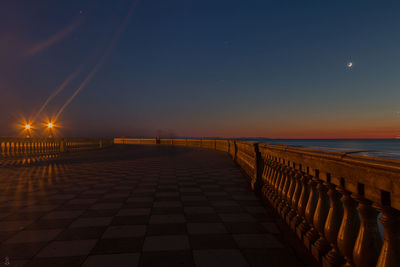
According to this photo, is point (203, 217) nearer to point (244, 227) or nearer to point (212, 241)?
point (244, 227)

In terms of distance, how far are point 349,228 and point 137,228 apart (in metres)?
2.67

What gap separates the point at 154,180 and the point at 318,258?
545cm

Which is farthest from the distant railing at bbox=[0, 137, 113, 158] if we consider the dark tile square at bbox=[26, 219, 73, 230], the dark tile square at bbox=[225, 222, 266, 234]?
the dark tile square at bbox=[225, 222, 266, 234]

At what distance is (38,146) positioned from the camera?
16.0 metres

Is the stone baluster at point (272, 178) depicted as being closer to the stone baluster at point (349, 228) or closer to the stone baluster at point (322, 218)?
the stone baluster at point (322, 218)

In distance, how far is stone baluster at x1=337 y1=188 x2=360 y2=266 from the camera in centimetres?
169

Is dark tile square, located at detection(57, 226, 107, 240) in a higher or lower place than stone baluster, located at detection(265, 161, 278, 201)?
lower

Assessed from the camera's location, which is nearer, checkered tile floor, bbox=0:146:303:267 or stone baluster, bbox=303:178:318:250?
stone baluster, bbox=303:178:318:250

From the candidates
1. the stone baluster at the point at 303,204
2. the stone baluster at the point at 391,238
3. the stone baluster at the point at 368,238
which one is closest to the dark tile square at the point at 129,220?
the stone baluster at the point at 303,204

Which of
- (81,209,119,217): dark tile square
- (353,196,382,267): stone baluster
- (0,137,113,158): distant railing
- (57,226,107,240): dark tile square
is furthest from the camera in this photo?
(0,137,113,158): distant railing

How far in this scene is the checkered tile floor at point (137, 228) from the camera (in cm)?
252

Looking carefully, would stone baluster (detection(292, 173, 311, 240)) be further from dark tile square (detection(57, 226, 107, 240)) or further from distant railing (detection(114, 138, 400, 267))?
dark tile square (detection(57, 226, 107, 240))

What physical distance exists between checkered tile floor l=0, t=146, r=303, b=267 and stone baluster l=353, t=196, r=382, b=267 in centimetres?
109

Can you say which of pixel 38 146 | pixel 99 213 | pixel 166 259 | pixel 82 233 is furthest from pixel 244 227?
pixel 38 146
